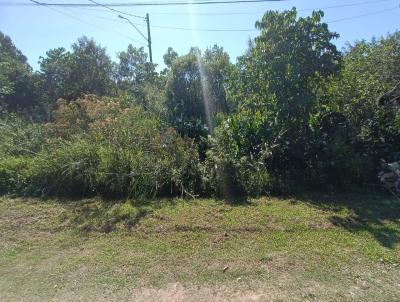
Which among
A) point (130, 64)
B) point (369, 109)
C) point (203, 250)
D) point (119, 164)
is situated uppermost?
point (130, 64)

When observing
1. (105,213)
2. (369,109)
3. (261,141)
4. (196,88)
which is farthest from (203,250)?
(196,88)

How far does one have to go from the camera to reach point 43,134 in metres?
9.07

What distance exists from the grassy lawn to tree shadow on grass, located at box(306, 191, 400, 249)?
0.06 ft

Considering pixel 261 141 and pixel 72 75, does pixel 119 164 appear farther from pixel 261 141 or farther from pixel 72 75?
pixel 72 75

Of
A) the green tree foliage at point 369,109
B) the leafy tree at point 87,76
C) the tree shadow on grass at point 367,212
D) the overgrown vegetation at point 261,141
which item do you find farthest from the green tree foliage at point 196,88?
the leafy tree at point 87,76

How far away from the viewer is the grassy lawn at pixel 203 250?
339 cm

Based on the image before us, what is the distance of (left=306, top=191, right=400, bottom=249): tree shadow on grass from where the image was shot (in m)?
4.62

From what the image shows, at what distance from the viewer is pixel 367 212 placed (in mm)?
5438

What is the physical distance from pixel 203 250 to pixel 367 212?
296 centimetres

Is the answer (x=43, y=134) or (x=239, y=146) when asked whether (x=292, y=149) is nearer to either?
(x=239, y=146)

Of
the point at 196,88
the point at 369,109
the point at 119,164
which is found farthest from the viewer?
the point at 196,88

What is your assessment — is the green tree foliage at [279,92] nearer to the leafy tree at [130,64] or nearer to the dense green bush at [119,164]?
the dense green bush at [119,164]

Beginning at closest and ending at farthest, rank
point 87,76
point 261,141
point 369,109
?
point 261,141, point 369,109, point 87,76

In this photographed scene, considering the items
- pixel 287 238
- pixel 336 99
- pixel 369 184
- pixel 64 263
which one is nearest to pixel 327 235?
pixel 287 238
